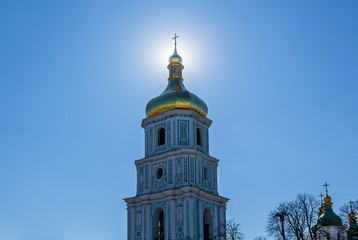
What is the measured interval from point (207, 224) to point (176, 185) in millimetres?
3531

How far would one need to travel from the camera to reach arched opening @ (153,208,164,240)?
35.2m

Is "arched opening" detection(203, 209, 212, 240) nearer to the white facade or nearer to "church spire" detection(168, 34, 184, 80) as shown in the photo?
the white facade

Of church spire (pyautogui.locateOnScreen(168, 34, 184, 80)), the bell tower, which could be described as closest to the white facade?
the bell tower

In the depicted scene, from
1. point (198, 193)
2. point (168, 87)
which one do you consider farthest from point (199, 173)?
point (168, 87)

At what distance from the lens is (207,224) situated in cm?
3619

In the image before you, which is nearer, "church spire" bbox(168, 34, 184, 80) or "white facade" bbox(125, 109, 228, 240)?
"white facade" bbox(125, 109, 228, 240)

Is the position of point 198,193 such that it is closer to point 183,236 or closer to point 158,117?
point 183,236

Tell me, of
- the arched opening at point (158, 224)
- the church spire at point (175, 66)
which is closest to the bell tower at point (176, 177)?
the arched opening at point (158, 224)

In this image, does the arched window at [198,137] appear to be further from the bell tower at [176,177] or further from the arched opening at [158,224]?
the arched opening at [158,224]

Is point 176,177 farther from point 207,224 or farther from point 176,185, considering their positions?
point 207,224

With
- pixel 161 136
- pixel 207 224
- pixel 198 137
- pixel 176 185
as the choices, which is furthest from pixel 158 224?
pixel 198 137

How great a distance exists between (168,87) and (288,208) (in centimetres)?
1439

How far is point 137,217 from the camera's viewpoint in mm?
36219

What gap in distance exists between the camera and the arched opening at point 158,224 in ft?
116
